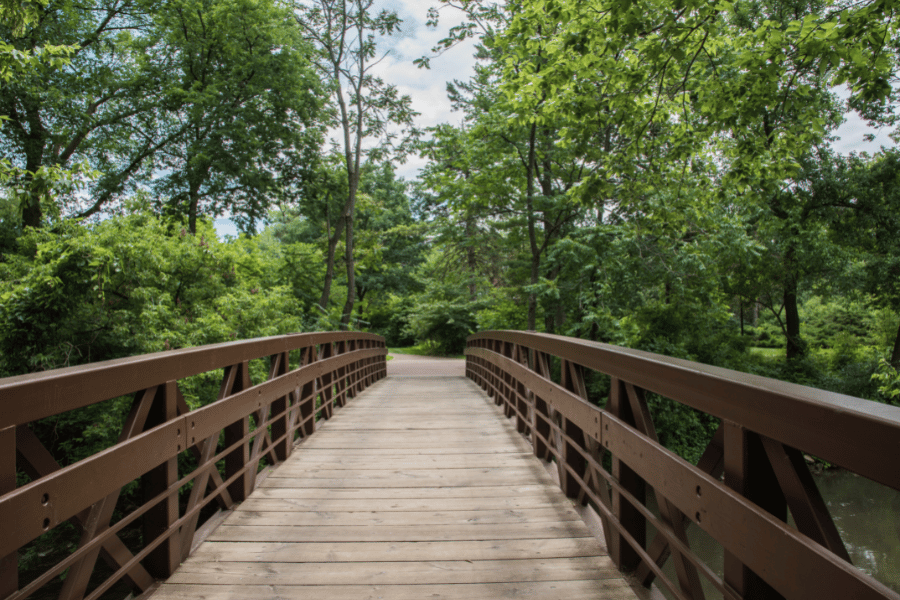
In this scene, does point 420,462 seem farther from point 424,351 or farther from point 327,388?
point 424,351

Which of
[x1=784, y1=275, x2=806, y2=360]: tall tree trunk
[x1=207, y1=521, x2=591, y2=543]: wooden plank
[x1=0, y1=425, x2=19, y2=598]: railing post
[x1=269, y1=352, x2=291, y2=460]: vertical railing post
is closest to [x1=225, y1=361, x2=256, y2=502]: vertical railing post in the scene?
[x1=207, y1=521, x2=591, y2=543]: wooden plank

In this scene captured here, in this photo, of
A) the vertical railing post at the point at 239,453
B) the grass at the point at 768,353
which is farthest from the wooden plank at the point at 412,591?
the grass at the point at 768,353

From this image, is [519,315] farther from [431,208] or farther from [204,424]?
[431,208]

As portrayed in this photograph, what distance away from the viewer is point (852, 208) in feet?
41.9

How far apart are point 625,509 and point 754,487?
3.26 feet

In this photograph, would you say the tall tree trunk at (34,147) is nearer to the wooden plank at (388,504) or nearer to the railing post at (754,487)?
the wooden plank at (388,504)

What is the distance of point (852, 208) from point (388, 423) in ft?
45.4

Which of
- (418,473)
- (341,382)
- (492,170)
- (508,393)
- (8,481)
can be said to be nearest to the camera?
(8,481)

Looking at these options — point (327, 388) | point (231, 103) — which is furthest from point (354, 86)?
point (327, 388)

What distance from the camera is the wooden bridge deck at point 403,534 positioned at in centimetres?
217

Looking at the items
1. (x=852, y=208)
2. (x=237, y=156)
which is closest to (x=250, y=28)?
(x=237, y=156)

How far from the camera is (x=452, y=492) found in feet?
10.9

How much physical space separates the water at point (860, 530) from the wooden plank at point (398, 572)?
19.1ft

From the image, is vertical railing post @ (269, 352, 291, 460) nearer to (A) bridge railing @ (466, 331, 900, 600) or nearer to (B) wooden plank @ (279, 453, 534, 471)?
(B) wooden plank @ (279, 453, 534, 471)
